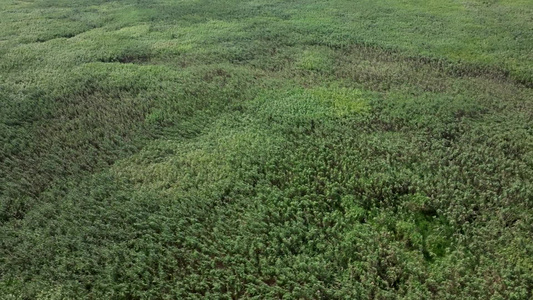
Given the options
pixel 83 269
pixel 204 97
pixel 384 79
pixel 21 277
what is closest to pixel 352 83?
pixel 384 79

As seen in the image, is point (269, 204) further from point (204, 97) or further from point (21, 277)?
point (204, 97)

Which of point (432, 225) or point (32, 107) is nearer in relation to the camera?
point (432, 225)

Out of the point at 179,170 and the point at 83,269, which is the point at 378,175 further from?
the point at 83,269

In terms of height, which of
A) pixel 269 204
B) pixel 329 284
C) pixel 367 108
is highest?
pixel 367 108

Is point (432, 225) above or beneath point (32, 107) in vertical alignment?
beneath

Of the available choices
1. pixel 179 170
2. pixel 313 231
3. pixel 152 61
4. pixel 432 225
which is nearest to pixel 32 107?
Result: pixel 152 61

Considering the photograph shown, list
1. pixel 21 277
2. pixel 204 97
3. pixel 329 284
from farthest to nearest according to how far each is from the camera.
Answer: pixel 204 97 → pixel 21 277 → pixel 329 284

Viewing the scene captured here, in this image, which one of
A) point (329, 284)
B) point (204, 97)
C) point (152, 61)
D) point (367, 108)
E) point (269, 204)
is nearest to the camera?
point (329, 284)
